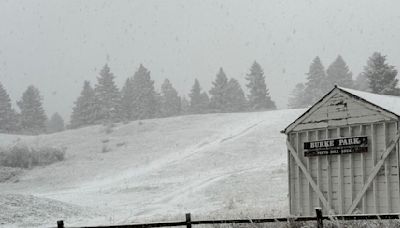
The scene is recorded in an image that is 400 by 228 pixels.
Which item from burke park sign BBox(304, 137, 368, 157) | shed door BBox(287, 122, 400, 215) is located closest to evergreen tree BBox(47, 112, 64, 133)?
shed door BBox(287, 122, 400, 215)

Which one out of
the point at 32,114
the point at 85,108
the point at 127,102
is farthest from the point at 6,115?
the point at 127,102

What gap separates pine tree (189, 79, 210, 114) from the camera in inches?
3442

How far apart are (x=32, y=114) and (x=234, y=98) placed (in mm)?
33917

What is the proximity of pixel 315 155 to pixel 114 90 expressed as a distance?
2531 inches

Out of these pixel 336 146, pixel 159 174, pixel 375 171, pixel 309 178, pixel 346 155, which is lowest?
pixel 159 174

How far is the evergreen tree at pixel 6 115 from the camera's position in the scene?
80.2 m

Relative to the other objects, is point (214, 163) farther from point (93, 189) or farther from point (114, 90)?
point (114, 90)

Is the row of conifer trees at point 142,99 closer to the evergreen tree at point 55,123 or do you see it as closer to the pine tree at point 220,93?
the pine tree at point 220,93

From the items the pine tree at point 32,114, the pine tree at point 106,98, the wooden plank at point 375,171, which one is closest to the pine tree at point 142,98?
the pine tree at point 106,98

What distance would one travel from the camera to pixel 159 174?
39.3 meters

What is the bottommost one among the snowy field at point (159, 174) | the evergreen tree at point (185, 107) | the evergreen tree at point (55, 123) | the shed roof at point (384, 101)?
the snowy field at point (159, 174)

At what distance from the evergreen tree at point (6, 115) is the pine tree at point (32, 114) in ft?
4.65

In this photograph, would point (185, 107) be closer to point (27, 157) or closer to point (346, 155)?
point (27, 157)

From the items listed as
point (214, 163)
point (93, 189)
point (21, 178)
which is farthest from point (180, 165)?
point (21, 178)
